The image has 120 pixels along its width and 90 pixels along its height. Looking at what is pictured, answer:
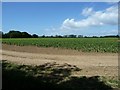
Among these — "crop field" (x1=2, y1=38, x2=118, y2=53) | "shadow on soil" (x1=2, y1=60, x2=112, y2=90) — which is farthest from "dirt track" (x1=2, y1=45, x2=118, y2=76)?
"crop field" (x1=2, y1=38, x2=118, y2=53)

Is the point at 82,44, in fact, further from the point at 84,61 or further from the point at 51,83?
the point at 51,83

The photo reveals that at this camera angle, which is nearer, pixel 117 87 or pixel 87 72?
pixel 117 87

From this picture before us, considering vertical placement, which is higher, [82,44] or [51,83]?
[82,44]

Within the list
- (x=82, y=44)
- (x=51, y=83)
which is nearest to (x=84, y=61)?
(x=51, y=83)

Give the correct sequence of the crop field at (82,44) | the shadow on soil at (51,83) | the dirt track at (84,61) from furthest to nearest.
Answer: the crop field at (82,44), the dirt track at (84,61), the shadow on soil at (51,83)

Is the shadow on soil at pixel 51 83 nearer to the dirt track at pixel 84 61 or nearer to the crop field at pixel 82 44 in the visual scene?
the dirt track at pixel 84 61

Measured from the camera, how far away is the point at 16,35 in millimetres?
86188

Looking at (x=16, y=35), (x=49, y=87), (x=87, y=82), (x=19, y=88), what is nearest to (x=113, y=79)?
(x=87, y=82)

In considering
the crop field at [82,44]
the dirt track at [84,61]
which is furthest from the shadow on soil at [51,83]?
the crop field at [82,44]

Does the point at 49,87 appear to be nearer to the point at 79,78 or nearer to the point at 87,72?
the point at 79,78

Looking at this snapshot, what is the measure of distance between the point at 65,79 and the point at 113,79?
5.49 feet

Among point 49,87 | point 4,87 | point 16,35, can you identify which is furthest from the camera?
point 16,35

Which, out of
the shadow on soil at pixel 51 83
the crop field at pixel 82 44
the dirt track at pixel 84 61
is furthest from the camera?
the crop field at pixel 82 44

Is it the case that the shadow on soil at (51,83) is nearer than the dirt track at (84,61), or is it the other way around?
the shadow on soil at (51,83)
